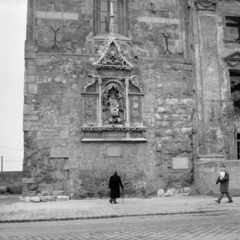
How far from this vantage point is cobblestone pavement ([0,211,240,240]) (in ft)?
23.9

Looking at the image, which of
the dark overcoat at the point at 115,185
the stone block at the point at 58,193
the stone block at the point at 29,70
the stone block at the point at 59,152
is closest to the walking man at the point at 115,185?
the dark overcoat at the point at 115,185

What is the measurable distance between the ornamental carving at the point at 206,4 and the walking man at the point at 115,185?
9663 millimetres

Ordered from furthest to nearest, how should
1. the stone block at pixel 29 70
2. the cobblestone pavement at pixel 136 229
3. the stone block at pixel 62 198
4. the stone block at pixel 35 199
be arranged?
the stone block at pixel 29 70 < the stone block at pixel 62 198 < the stone block at pixel 35 199 < the cobblestone pavement at pixel 136 229

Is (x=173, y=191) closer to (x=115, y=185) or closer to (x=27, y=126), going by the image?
(x=115, y=185)

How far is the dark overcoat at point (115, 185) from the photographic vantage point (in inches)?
567

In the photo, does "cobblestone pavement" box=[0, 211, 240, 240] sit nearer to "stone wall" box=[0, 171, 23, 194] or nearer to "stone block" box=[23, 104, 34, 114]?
"stone block" box=[23, 104, 34, 114]

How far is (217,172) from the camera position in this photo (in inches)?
603

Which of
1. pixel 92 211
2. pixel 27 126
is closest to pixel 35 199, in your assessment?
pixel 27 126

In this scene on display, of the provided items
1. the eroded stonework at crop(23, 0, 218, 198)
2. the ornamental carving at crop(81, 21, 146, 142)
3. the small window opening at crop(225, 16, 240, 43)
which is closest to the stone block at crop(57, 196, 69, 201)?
the eroded stonework at crop(23, 0, 218, 198)

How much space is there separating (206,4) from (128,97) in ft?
21.3

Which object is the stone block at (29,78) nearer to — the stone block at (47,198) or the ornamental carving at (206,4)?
the stone block at (47,198)

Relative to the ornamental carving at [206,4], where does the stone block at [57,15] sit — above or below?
below

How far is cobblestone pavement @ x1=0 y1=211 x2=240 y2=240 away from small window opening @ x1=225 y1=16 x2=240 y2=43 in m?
11.4

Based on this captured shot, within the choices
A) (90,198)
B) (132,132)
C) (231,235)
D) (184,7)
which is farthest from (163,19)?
(231,235)
